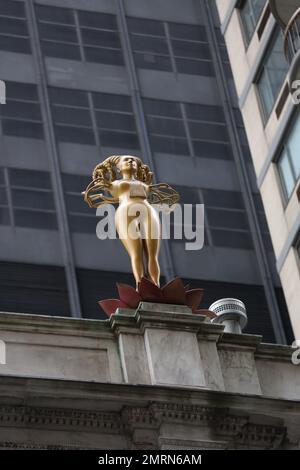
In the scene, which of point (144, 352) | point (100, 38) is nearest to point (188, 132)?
point (100, 38)

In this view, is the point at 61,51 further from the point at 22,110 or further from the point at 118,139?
→ the point at 118,139

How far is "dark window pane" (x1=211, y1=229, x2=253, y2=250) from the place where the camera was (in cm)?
6203

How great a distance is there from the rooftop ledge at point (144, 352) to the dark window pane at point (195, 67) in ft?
125

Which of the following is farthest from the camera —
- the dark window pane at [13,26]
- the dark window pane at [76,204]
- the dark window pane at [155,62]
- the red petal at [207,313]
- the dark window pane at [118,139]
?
the dark window pane at [155,62]

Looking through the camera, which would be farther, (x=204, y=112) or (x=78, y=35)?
(x=204, y=112)

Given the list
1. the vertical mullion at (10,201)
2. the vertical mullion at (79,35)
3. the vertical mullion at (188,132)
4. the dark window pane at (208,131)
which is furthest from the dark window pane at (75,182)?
the vertical mullion at (79,35)

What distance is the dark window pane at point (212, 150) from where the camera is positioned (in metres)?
64.4

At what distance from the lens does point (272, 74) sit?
142ft

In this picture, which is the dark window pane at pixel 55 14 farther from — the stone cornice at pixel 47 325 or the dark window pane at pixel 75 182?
the stone cornice at pixel 47 325

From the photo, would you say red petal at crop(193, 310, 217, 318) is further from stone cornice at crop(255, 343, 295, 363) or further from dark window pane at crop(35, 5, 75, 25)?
dark window pane at crop(35, 5, 75, 25)

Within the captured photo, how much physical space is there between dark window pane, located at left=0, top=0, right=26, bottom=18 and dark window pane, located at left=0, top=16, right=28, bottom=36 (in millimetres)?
272

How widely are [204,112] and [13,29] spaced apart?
25.1 ft

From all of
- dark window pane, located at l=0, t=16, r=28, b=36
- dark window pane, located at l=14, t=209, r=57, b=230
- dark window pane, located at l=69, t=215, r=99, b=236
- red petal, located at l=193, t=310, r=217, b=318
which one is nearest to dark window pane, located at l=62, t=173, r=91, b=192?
dark window pane, located at l=69, t=215, r=99, b=236
